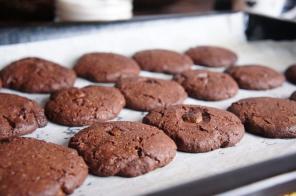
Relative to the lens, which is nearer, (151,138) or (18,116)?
(151,138)

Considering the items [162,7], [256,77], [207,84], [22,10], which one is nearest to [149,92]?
[207,84]

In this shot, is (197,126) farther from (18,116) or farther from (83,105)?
(18,116)

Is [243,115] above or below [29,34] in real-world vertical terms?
below

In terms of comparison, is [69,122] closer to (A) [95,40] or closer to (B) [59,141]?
(B) [59,141]

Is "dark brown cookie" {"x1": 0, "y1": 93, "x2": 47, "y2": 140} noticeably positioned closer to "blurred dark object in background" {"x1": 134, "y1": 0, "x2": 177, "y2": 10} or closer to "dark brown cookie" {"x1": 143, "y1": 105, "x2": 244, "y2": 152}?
"dark brown cookie" {"x1": 143, "y1": 105, "x2": 244, "y2": 152}

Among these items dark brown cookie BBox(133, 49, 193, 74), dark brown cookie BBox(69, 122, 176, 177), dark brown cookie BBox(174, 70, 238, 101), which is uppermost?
dark brown cookie BBox(133, 49, 193, 74)

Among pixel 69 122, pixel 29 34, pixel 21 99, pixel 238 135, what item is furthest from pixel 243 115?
pixel 29 34

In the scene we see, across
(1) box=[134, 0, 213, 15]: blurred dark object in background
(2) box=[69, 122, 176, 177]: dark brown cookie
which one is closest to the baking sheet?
(2) box=[69, 122, 176, 177]: dark brown cookie
